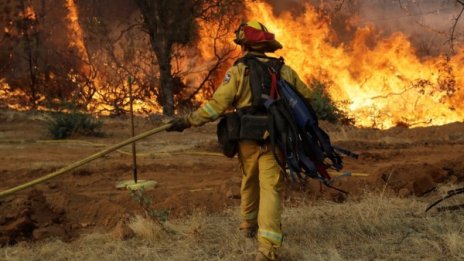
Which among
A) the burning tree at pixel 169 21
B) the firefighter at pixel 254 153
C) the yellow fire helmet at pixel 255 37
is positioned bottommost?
the firefighter at pixel 254 153

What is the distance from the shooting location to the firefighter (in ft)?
14.5

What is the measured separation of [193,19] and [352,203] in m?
14.3

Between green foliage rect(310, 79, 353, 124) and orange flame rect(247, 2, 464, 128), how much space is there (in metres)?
0.58

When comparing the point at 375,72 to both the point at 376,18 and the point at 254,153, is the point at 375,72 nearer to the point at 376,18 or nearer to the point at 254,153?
the point at 376,18

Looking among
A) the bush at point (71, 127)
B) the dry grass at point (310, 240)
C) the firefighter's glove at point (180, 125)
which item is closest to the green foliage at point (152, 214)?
the dry grass at point (310, 240)

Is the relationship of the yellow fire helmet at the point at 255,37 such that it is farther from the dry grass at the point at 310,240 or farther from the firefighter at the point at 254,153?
the dry grass at the point at 310,240

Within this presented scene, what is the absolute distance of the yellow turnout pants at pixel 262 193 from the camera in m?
4.40

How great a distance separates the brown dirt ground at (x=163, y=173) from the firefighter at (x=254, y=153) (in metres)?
1.39

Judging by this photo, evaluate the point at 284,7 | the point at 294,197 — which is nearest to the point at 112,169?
the point at 294,197

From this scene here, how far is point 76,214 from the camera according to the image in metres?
6.36

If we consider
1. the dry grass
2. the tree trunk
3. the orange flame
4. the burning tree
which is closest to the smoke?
the orange flame

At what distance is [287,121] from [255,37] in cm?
74

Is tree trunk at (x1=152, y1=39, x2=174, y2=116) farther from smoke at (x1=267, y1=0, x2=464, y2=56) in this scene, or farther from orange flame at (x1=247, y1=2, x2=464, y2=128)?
smoke at (x1=267, y1=0, x2=464, y2=56)

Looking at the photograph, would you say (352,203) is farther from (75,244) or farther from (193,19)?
(193,19)
